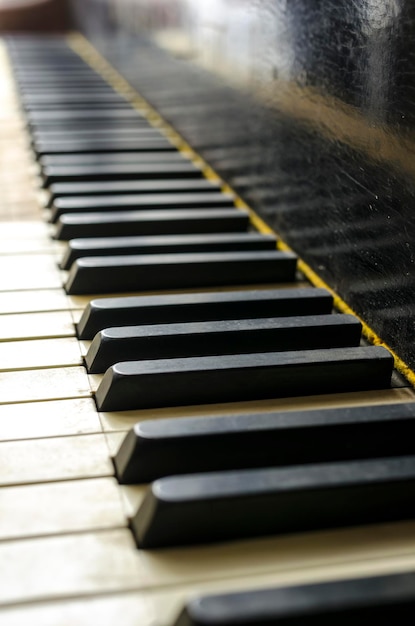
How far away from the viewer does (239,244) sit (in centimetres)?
146

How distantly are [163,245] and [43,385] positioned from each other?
0.47m

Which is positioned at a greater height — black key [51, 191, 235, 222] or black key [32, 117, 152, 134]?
black key [32, 117, 152, 134]

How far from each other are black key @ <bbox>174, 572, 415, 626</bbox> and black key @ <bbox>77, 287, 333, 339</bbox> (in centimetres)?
57

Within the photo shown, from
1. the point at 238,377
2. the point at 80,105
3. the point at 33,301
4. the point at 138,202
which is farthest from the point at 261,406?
the point at 80,105

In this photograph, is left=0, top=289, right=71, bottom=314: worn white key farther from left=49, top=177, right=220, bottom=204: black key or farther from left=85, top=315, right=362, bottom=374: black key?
left=49, top=177, right=220, bottom=204: black key

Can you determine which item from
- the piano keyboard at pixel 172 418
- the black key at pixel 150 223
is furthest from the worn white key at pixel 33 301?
the black key at pixel 150 223

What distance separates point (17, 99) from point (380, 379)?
6.98ft

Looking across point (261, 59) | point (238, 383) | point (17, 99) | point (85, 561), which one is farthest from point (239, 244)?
point (17, 99)

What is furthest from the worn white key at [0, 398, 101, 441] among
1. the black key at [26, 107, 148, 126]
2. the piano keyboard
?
the black key at [26, 107, 148, 126]

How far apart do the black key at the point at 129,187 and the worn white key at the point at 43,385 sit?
0.71 m

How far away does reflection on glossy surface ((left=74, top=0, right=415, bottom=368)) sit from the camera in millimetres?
1049

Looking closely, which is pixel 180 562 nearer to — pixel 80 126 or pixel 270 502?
pixel 270 502

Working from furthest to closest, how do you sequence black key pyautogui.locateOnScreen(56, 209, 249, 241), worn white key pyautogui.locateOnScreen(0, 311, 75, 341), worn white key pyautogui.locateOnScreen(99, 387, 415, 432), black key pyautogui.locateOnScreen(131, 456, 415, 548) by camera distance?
black key pyautogui.locateOnScreen(56, 209, 249, 241)
worn white key pyautogui.locateOnScreen(0, 311, 75, 341)
worn white key pyautogui.locateOnScreen(99, 387, 415, 432)
black key pyautogui.locateOnScreen(131, 456, 415, 548)

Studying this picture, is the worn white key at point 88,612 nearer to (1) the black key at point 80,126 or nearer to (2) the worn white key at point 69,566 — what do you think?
(2) the worn white key at point 69,566
